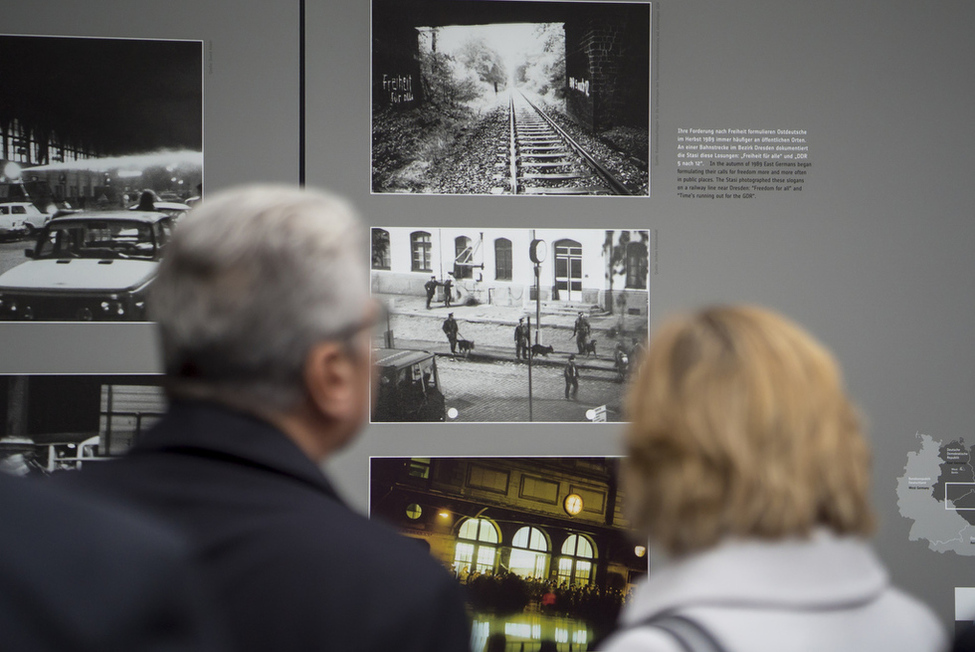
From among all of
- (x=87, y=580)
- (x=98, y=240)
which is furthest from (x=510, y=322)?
(x=87, y=580)

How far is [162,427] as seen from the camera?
32.4 inches

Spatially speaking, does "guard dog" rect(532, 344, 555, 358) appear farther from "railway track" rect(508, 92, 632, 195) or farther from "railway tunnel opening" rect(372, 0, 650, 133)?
"railway tunnel opening" rect(372, 0, 650, 133)

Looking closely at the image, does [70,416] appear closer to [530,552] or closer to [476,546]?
[476,546]

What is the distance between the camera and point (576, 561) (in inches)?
87.5

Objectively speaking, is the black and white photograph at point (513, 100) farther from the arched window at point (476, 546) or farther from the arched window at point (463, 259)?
the arched window at point (476, 546)

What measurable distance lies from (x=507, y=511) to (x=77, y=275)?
4.09 ft

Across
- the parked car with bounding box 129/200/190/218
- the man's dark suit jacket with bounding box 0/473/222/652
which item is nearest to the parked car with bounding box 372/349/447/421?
the parked car with bounding box 129/200/190/218

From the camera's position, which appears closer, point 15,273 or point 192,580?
point 192,580

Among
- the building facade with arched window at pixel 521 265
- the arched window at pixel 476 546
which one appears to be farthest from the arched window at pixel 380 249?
the arched window at pixel 476 546

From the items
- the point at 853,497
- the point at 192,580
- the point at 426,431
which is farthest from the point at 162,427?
the point at 426,431

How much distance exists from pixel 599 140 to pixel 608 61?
0.68ft

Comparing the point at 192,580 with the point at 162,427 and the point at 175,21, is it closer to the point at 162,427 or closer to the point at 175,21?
the point at 162,427

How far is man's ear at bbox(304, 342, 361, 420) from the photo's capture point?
847 millimetres

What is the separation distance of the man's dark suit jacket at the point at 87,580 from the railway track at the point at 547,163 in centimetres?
182
